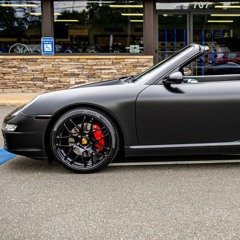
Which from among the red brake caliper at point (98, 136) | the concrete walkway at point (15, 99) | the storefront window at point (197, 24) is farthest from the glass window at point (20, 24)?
the red brake caliper at point (98, 136)

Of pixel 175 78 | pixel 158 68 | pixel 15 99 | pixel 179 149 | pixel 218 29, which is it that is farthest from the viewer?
pixel 218 29

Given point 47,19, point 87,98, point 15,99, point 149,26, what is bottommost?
point 15,99

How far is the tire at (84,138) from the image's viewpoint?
15.6 ft

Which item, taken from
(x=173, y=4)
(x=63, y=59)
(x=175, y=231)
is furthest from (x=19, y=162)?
(x=173, y=4)

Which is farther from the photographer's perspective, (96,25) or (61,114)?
(96,25)

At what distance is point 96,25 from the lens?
13547mm

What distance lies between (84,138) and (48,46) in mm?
9105

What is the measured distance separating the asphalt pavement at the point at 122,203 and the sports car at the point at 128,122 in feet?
0.80

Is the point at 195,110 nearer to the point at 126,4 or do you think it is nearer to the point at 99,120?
the point at 99,120

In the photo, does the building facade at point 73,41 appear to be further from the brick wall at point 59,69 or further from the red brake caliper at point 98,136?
the red brake caliper at point 98,136

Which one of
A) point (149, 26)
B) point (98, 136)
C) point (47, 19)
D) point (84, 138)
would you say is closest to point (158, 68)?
point (98, 136)

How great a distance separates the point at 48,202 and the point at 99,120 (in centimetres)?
113

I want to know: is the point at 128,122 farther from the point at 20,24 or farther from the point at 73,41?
the point at 20,24

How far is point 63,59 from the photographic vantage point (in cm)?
1349
